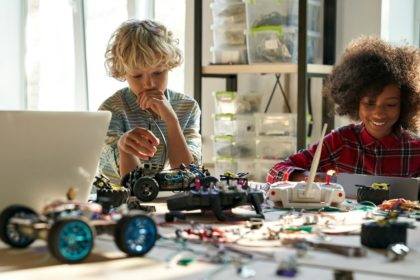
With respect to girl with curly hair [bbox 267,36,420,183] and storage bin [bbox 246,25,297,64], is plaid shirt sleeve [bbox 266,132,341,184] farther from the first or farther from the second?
storage bin [bbox 246,25,297,64]

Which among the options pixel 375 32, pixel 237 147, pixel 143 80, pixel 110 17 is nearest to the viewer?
pixel 143 80

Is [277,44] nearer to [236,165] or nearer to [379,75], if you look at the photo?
[236,165]

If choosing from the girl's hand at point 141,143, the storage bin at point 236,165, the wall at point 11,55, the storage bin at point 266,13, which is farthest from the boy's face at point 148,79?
the wall at point 11,55

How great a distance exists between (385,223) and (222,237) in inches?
8.2

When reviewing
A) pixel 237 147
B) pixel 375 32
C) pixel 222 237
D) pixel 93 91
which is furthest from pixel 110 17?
pixel 222 237

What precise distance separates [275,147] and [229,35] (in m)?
0.50

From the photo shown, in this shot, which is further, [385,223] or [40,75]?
[40,75]

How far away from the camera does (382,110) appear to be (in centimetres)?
185

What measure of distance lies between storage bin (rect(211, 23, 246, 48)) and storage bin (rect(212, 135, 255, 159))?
379mm

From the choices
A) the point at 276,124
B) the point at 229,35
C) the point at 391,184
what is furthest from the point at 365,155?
the point at 229,35

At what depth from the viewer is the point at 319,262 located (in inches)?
31.4

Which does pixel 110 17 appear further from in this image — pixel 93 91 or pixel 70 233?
pixel 70 233

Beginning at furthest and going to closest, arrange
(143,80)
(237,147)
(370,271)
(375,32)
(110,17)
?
1. (110,17)
2. (237,147)
3. (375,32)
4. (143,80)
5. (370,271)

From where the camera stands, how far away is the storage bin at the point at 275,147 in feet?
8.93
